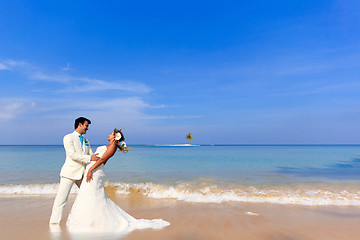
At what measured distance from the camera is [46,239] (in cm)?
413

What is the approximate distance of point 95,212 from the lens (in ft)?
14.1

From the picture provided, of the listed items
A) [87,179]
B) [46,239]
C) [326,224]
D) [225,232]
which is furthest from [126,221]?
[326,224]

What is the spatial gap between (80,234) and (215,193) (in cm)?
572

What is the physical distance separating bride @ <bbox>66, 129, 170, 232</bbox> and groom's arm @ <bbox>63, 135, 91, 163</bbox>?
181 mm

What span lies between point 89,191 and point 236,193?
6.06 m

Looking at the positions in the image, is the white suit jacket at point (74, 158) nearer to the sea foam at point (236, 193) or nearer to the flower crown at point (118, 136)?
the flower crown at point (118, 136)

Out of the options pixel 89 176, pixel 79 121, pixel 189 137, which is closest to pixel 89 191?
pixel 89 176

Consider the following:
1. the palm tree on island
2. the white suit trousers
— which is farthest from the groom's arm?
the palm tree on island

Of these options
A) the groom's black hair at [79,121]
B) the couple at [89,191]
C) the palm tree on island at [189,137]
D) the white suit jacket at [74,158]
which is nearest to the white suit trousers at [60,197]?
the couple at [89,191]

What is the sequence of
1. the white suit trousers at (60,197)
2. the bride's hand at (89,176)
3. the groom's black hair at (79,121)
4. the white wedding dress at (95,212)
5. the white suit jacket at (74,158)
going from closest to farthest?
the white wedding dress at (95,212)
the bride's hand at (89,176)
the white suit jacket at (74,158)
the white suit trousers at (60,197)
the groom's black hair at (79,121)

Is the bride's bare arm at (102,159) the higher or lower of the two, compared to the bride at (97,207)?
higher

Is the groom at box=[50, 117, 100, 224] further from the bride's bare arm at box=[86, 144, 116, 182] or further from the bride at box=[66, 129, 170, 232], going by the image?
the bride at box=[66, 129, 170, 232]

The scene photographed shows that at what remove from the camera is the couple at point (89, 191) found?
14.1 ft

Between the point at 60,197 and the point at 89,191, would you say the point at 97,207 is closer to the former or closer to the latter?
the point at 89,191
